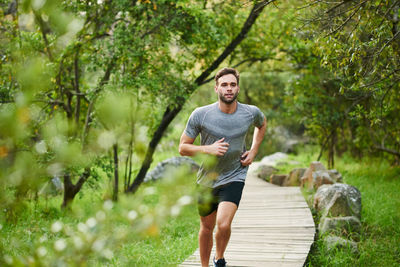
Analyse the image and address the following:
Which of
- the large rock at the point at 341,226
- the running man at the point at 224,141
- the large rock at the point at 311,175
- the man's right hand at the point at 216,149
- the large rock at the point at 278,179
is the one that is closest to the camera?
the man's right hand at the point at 216,149

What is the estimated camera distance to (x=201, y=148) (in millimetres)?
3461

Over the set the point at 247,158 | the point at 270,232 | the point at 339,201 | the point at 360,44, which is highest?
the point at 360,44

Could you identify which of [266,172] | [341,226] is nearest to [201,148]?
[341,226]

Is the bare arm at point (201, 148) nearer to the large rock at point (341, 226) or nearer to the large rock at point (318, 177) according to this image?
the large rock at point (341, 226)

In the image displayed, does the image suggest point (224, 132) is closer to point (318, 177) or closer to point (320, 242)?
point (320, 242)

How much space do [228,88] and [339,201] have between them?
3448 millimetres

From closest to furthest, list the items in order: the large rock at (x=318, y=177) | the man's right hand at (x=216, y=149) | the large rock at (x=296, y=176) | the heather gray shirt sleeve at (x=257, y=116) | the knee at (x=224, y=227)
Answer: the man's right hand at (x=216, y=149)
the knee at (x=224, y=227)
the heather gray shirt sleeve at (x=257, y=116)
the large rock at (x=318, y=177)
the large rock at (x=296, y=176)

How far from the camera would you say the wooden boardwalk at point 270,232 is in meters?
4.67

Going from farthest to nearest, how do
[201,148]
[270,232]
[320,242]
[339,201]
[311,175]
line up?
[311,175] → [339,201] → [270,232] → [320,242] → [201,148]

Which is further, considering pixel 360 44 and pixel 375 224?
pixel 375 224

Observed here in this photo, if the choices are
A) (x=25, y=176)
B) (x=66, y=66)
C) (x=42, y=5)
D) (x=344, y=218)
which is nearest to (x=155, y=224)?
(x=25, y=176)

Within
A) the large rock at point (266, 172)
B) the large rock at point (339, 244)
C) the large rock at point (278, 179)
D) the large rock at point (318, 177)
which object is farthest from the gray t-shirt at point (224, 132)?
the large rock at point (266, 172)

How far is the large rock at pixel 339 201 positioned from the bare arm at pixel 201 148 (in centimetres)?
338

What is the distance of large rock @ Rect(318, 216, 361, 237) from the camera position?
5.92 metres
